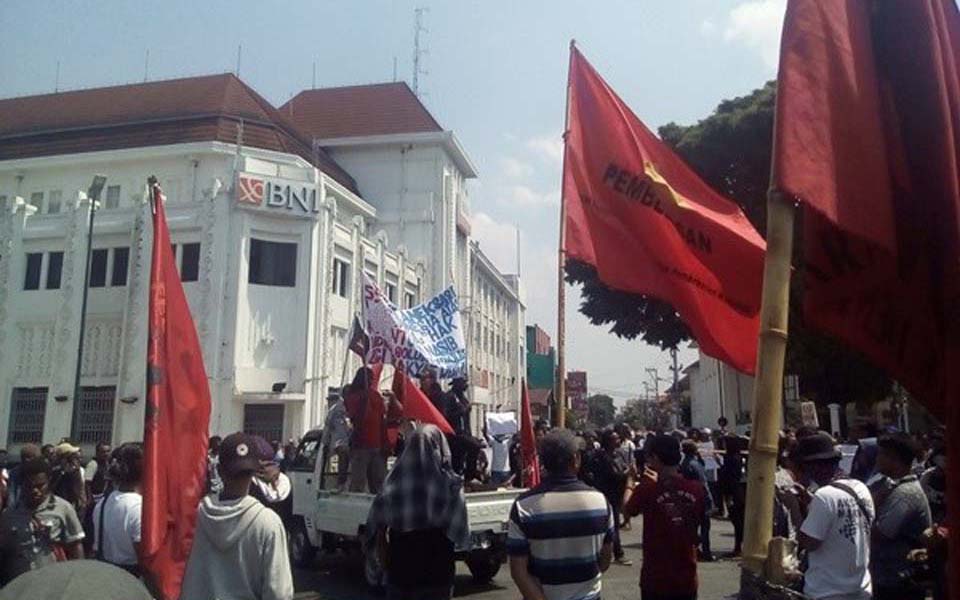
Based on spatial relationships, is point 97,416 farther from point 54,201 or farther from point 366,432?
point 366,432

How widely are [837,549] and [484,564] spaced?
622cm

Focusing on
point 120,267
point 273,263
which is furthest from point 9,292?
point 273,263

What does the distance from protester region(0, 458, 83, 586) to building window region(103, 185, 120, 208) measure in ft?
105

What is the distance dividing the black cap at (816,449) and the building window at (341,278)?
2755 cm

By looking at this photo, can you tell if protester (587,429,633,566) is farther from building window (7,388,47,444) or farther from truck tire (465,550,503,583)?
building window (7,388,47,444)

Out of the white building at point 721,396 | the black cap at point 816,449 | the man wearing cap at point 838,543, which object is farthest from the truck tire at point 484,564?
the white building at point 721,396

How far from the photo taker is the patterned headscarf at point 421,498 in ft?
15.9

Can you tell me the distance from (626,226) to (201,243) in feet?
85.5

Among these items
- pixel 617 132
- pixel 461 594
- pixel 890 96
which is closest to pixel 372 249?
pixel 461 594

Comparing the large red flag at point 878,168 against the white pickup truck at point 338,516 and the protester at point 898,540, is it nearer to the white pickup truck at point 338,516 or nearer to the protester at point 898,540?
the protester at point 898,540

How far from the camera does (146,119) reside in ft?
117

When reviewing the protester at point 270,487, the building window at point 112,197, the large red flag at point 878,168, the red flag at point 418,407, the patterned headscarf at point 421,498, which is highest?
the building window at point 112,197

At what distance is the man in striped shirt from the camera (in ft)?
12.7

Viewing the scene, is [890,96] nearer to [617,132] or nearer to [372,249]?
[617,132]
